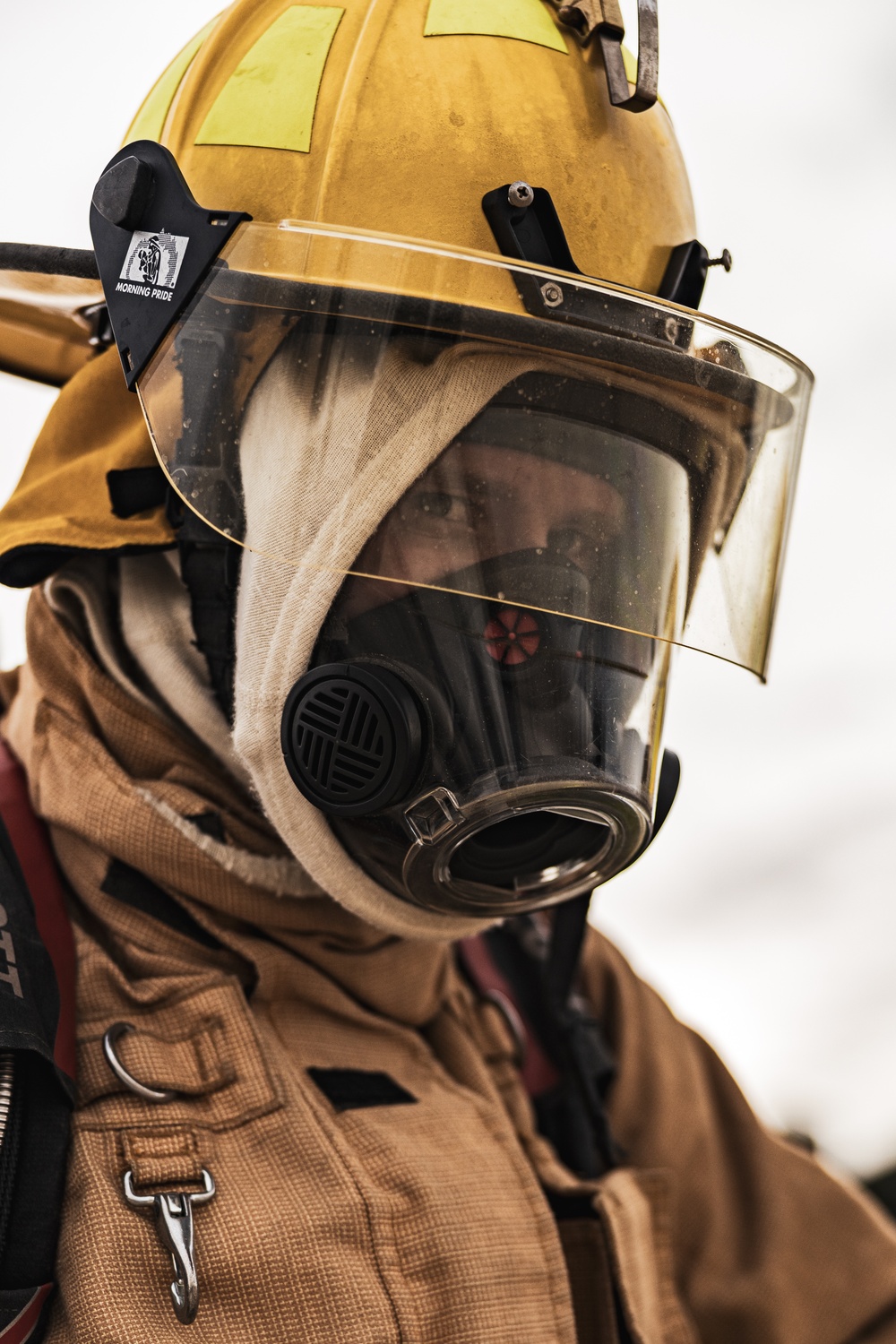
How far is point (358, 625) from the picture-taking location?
3.57 feet

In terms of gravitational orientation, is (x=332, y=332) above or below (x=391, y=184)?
below

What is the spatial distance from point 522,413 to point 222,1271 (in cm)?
76

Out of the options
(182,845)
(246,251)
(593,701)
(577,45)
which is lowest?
(182,845)

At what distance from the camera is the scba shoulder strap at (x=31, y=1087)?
92 cm

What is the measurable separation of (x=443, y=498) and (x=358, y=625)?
14 centimetres

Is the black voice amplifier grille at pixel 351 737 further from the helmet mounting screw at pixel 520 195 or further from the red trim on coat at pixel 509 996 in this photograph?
the red trim on coat at pixel 509 996

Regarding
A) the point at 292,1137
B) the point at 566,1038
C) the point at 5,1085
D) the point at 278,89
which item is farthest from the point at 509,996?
the point at 278,89

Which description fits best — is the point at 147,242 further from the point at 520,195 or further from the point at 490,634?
the point at 490,634

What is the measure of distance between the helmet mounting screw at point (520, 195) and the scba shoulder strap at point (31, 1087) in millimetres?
777

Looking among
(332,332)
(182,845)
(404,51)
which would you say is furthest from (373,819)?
(404,51)

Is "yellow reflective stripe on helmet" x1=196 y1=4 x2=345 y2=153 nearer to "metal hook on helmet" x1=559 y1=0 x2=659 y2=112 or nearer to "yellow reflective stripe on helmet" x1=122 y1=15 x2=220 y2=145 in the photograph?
"yellow reflective stripe on helmet" x1=122 y1=15 x2=220 y2=145

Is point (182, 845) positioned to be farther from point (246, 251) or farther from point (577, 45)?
point (577, 45)

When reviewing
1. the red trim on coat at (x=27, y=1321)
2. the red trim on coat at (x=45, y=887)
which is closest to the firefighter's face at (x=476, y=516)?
the red trim on coat at (x=45, y=887)

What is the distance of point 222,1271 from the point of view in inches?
38.8
